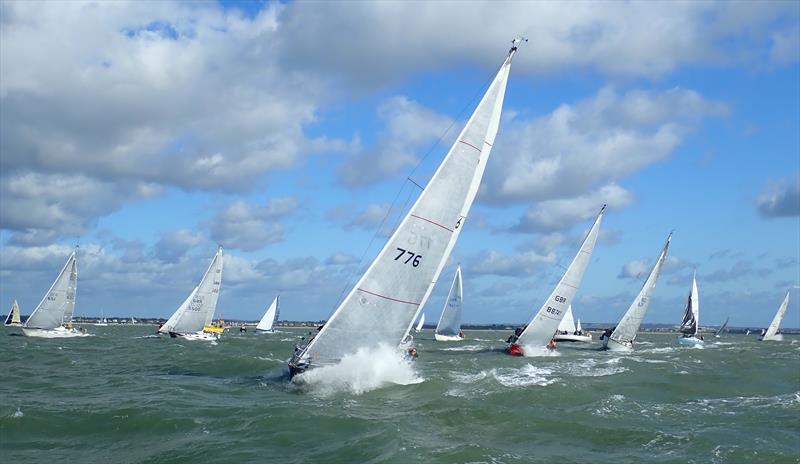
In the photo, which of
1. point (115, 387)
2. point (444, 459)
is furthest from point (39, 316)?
point (444, 459)

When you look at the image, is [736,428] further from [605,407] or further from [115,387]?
[115,387]

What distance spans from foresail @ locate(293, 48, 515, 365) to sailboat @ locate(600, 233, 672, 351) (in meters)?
33.1

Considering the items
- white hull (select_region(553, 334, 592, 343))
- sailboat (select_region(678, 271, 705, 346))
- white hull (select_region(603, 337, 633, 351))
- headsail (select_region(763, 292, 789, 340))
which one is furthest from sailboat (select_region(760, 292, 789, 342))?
white hull (select_region(603, 337, 633, 351))

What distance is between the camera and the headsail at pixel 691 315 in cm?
7546

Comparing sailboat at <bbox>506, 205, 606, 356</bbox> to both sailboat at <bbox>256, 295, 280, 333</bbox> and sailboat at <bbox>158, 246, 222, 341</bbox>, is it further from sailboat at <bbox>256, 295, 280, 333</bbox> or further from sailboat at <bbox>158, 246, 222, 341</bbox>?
sailboat at <bbox>256, 295, 280, 333</bbox>

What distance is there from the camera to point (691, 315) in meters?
76.7

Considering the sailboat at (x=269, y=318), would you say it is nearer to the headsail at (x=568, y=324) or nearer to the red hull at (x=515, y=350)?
the headsail at (x=568, y=324)

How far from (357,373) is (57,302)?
140 ft

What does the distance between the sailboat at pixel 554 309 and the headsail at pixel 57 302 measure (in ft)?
116

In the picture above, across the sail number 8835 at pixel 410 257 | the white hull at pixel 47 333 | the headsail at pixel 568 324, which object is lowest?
the white hull at pixel 47 333

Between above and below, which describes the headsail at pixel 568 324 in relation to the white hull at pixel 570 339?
above

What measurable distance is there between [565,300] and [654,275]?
12.0 metres

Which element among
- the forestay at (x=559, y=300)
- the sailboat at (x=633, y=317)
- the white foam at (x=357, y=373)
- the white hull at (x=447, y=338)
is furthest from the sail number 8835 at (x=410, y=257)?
the white hull at (x=447, y=338)

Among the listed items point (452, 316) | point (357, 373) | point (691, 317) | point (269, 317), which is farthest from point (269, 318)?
point (357, 373)
